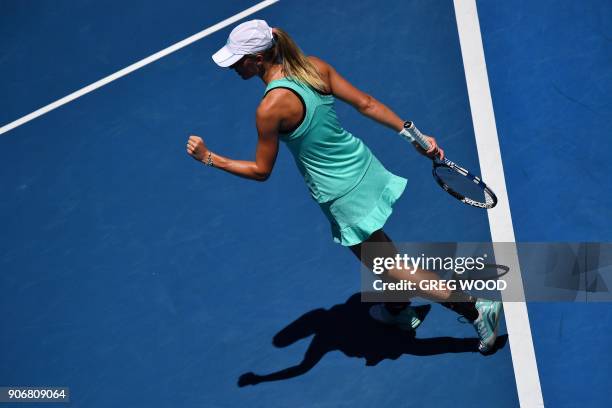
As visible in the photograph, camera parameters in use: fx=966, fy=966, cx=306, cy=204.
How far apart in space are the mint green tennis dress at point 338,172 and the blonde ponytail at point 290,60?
0.18ft

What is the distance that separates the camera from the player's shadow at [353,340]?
692 centimetres

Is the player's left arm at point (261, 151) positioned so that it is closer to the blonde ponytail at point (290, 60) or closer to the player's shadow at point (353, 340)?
the blonde ponytail at point (290, 60)

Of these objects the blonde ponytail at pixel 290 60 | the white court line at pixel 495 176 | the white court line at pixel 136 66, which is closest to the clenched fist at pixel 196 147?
the blonde ponytail at pixel 290 60

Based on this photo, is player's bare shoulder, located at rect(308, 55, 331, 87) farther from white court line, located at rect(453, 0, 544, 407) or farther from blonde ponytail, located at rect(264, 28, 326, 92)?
A: white court line, located at rect(453, 0, 544, 407)

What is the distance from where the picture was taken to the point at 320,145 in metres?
5.94

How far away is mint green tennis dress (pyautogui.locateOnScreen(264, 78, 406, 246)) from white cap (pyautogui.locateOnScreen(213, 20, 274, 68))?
24 cm

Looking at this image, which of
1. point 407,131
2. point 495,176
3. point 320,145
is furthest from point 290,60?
point 495,176

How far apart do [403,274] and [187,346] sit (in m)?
1.87

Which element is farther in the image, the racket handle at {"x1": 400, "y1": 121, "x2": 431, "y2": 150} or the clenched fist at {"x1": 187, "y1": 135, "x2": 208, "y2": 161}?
the racket handle at {"x1": 400, "y1": 121, "x2": 431, "y2": 150}

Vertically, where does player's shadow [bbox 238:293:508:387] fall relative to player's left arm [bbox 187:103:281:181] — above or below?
below

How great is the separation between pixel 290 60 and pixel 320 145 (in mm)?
548

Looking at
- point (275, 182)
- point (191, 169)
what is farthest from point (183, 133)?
point (275, 182)

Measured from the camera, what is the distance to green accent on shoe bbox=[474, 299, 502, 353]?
6.63m

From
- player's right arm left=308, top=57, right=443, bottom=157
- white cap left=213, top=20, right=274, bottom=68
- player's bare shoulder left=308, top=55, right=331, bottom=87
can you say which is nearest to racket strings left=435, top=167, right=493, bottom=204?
player's right arm left=308, top=57, right=443, bottom=157
